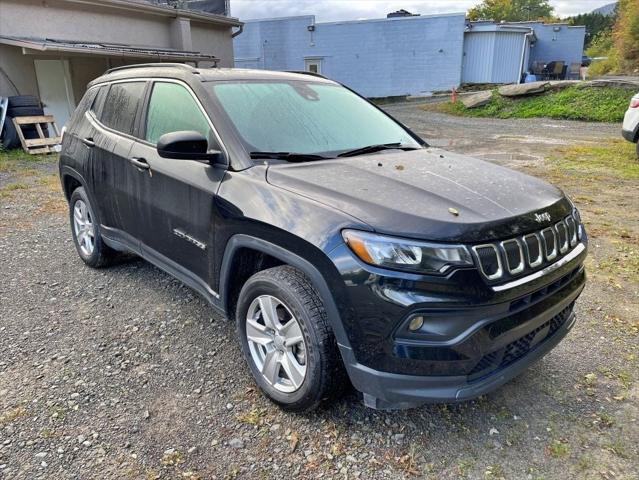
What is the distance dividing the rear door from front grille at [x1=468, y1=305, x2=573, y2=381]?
2578 mm

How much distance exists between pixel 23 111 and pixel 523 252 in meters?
12.5

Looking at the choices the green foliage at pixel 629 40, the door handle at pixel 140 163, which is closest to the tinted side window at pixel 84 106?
the door handle at pixel 140 163

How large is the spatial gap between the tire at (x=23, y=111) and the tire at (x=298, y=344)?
444 inches

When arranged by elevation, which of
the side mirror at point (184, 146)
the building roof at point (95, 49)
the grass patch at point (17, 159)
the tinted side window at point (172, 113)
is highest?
the building roof at point (95, 49)

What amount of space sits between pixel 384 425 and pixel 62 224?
521 cm

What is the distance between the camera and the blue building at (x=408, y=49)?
26.6 m

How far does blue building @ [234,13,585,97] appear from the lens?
1049 inches

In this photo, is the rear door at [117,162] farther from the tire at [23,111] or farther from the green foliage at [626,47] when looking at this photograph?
the green foliage at [626,47]

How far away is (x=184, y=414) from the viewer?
104 inches

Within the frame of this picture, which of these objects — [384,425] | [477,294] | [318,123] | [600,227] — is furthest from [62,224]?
[600,227]

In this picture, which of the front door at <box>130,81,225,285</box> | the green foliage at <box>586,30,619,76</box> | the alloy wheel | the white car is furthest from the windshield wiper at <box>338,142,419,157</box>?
the green foliage at <box>586,30,619,76</box>

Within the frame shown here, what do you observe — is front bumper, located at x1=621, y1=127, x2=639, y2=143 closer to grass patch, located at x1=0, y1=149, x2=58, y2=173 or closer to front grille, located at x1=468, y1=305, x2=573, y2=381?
front grille, located at x1=468, y1=305, x2=573, y2=381

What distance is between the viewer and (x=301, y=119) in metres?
3.21

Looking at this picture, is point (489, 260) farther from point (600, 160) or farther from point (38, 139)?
point (38, 139)
